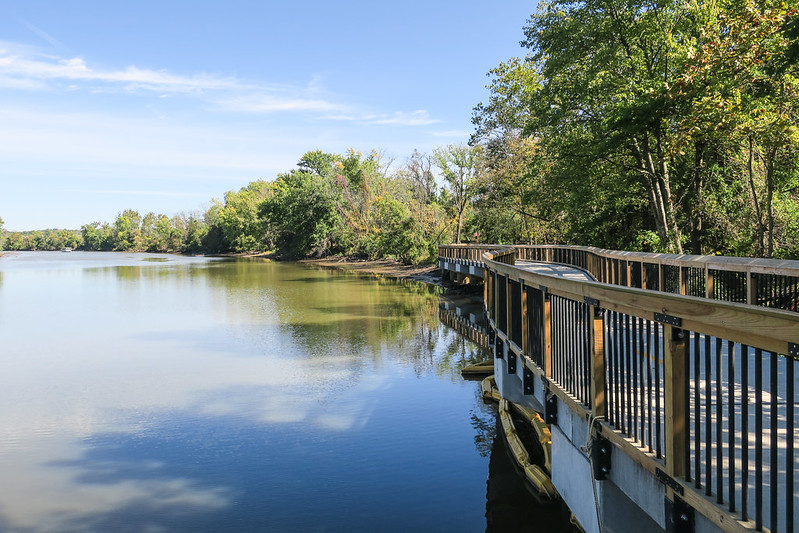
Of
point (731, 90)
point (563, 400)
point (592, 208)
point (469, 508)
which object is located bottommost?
point (469, 508)

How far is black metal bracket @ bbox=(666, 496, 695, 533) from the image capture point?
3586 mm

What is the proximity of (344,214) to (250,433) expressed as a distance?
224 feet

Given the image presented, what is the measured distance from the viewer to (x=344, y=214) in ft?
257

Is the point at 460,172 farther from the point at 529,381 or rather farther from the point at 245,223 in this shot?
the point at 245,223

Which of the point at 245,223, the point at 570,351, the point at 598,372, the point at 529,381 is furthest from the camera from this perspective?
the point at 245,223

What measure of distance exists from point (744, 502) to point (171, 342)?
19540 millimetres

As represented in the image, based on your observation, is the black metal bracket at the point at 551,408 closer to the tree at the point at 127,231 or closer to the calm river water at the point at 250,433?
the calm river water at the point at 250,433

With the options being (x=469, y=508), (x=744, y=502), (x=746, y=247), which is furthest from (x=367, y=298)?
(x=744, y=502)

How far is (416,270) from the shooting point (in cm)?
5294

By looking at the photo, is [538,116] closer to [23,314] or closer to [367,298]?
[367,298]

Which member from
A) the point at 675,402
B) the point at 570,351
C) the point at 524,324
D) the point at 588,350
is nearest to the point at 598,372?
the point at 588,350

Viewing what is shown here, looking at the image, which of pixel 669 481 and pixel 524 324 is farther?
pixel 524 324

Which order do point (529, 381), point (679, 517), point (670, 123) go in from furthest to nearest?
point (670, 123), point (529, 381), point (679, 517)

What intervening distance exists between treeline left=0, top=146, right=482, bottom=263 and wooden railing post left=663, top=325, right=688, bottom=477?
146 ft
